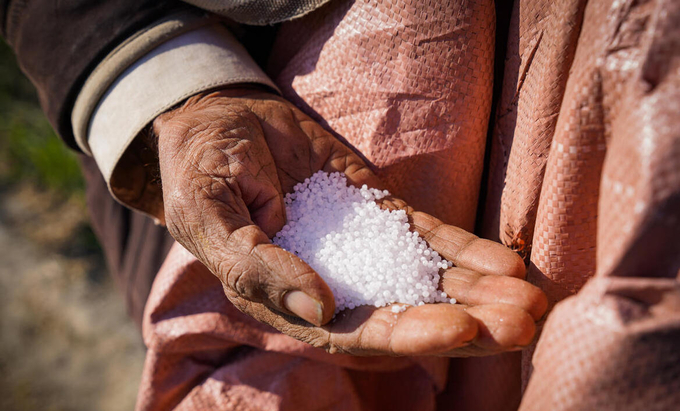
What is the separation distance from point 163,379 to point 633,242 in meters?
1.30

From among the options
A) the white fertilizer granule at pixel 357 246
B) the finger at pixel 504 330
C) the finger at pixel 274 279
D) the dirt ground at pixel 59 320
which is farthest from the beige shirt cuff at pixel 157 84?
the dirt ground at pixel 59 320

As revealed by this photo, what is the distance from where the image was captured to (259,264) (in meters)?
0.93

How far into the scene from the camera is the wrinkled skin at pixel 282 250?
2.99 feet

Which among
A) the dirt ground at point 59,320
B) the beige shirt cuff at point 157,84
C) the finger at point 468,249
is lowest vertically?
the dirt ground at point 59,320

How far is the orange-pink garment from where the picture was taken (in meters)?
0.75

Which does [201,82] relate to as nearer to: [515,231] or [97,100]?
[97,100]

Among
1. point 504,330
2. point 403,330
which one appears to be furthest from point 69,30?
point 504,330

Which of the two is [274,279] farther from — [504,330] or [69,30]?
[69,30]

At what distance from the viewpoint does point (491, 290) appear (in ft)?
3.27

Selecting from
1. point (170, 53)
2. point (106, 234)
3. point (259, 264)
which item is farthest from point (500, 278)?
point (106, 234)

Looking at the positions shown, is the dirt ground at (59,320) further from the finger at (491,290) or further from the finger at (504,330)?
the finger at (504,330)

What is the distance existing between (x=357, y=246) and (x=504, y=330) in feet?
1.35

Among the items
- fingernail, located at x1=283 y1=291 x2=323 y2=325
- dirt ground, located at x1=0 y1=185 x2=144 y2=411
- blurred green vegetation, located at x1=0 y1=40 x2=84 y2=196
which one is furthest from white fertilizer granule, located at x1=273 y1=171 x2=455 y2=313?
blurred green vegetation, located at x1=0 y1=40 x2=84 y2=196

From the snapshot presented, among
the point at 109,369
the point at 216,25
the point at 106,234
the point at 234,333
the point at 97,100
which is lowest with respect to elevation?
the point at 109,369
